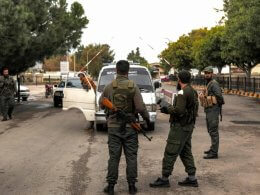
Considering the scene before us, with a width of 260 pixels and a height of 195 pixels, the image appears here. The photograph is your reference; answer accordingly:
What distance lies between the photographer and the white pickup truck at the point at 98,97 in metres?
13.5

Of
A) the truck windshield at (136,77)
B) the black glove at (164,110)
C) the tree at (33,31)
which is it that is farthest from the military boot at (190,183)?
the tree at (33,31)

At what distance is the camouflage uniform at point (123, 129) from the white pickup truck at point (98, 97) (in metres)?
6.39

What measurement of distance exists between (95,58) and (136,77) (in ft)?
300

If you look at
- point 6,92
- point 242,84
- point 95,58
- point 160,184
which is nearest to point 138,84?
point 6,92

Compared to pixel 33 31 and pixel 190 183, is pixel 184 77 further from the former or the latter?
pixel 33 31

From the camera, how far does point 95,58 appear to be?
10569cm

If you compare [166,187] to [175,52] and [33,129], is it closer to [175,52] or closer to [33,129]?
[33,129]

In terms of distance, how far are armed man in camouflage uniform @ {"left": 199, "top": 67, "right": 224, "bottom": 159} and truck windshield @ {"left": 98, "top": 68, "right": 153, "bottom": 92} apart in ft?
15.6

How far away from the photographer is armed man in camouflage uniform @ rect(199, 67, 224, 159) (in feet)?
31.1

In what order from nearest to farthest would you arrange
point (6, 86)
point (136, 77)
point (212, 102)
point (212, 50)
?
point (212, 102) → point (136, 77) → point (6, 86) → point (212, 50)

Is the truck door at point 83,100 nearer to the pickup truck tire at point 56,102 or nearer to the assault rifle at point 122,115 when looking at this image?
the assault rifle at point 122,115

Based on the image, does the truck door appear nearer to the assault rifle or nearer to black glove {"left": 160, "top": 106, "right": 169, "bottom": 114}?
black glove {"left": 160, "top": 106, "right": 169, "bottom": 114}

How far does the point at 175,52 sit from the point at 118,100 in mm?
66485

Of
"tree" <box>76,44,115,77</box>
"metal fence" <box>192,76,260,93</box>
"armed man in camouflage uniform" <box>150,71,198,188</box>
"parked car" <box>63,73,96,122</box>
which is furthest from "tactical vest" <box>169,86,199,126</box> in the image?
"tree" <box>76,44,115,77</box>
